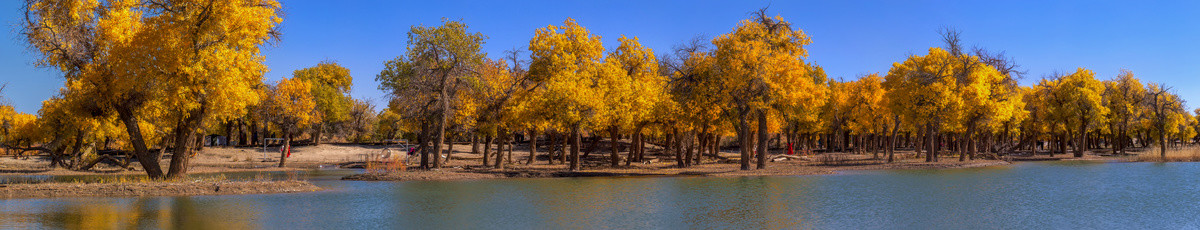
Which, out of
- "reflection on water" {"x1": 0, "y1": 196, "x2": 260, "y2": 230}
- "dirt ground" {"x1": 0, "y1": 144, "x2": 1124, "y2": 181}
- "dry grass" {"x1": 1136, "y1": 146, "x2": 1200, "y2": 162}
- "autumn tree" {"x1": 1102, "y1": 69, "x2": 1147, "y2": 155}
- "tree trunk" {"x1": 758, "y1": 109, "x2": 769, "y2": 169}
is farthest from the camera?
"autumn tree" {"x1": 1102, "y1": 69, "x2": 1147, "y2": 155}

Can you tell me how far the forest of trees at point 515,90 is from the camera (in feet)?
117

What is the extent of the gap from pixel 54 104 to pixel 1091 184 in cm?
5994

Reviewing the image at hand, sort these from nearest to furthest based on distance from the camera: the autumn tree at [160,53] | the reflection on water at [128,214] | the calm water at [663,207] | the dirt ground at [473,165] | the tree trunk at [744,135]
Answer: the reflection on water at [128,214]
the calm water at [663,207]
the autumn tree at [160,53]
the tree trunk at [744,135]
the dirt ground at [473,165]

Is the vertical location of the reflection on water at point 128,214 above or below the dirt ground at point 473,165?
below

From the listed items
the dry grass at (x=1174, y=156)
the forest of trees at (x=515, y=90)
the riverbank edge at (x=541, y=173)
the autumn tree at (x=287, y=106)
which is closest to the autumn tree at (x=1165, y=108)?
the forest of trees at (x=515, y=90)

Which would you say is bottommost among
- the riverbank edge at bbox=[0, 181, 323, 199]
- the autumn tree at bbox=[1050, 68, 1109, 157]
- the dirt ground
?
the riverbank edge at bbox=[0, 181, 323, 199]

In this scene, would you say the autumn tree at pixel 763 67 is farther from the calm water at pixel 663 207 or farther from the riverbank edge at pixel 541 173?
the calm water at pixel 663 207

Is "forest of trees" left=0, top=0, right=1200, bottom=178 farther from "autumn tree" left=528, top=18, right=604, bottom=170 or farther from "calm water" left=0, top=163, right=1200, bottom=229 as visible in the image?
"calm water" left=0, top=163, right=1200, bottom=229

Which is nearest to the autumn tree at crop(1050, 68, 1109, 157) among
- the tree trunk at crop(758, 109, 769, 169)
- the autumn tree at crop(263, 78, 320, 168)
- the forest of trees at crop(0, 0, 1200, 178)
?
the forest of trees at crop(0, 0, 1200, 178)

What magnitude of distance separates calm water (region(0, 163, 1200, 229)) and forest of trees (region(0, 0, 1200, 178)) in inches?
286

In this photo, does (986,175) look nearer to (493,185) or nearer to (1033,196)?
(1033,196)

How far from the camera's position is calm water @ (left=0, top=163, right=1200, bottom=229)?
2356cm

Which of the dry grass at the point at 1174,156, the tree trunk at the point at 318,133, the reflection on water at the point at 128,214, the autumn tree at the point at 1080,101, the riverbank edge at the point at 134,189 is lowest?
the reflection on water at the point at 128,214

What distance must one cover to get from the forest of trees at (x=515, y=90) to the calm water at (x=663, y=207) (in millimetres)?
7267
